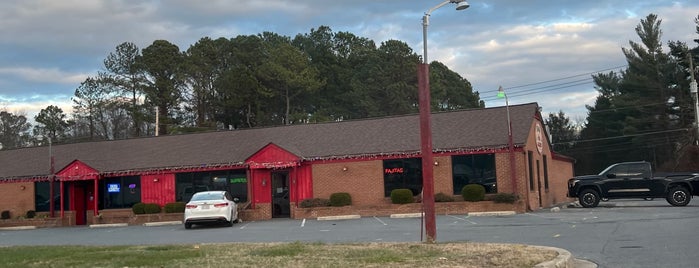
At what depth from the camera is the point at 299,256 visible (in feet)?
39.7

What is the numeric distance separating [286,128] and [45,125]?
5107 centimetres

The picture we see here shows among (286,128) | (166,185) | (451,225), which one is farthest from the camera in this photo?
(286,128)

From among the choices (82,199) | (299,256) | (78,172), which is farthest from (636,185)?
(82,199)

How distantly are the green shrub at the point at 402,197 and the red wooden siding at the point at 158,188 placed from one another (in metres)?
11.4

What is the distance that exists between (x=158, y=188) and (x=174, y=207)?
96.7 inches

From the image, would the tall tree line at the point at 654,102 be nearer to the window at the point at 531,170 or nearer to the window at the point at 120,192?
the window at the point at 531,170

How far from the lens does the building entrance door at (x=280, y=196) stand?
32219 millimetres

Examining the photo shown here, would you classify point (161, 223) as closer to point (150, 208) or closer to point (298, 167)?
point (150, 208)

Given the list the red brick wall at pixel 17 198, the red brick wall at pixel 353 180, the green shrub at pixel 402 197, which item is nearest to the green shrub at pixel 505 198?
the green shrub at pixel 402 197

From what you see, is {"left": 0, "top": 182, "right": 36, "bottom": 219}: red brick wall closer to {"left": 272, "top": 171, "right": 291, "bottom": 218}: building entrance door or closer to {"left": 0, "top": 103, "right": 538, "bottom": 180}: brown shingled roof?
{"left": 0, "top": 103, "right": 538, "bottom": 180}: brown shingled roof

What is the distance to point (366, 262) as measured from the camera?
10922 mm

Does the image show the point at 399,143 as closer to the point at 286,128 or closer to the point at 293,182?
the point at 293,182

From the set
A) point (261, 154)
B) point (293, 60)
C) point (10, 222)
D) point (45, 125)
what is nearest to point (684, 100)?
point (293, 60)

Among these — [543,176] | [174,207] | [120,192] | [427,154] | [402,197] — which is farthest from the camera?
[120,192]
